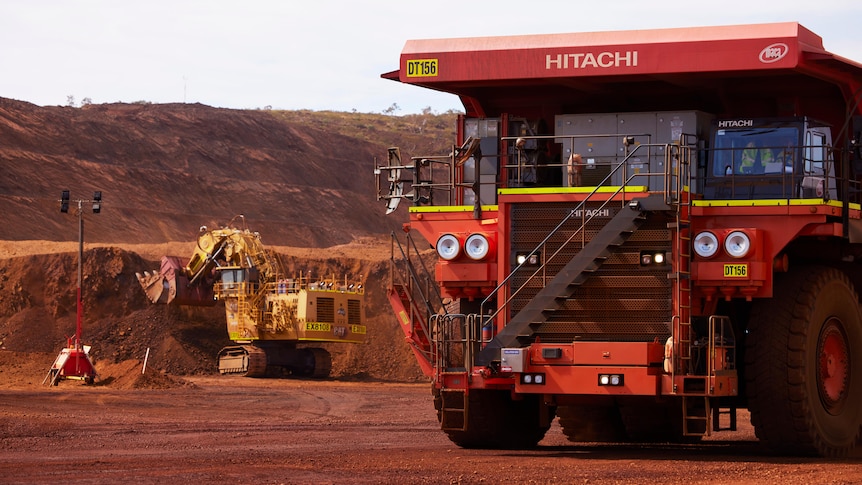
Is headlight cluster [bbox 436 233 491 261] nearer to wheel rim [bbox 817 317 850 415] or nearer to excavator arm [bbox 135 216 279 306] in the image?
wheel rim [bbox 817 317 850 415]

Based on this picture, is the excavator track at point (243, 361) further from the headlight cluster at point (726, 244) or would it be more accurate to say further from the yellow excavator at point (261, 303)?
the headlight cluster at point (726, 244)

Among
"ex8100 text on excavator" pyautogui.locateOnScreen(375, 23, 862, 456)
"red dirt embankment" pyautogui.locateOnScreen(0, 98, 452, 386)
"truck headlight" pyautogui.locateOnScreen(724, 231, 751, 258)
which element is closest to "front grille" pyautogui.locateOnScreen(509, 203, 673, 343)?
"ex8100 text on excavator" pyautogui.locateOnScreen(375, 23, 862, 456)

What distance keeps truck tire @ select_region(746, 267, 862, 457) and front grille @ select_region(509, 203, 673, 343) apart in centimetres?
115

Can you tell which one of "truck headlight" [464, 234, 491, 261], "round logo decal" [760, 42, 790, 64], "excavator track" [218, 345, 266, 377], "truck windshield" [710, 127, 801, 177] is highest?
"round logo decal" [760, 42, 790, 64]

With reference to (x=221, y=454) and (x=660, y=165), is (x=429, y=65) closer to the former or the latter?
(x=660, y=165)

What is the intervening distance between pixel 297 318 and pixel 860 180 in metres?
31.9

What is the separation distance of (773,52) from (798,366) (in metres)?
3.57

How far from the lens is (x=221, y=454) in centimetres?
1711

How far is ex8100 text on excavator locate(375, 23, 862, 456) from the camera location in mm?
15852

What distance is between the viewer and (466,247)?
56.4 feet

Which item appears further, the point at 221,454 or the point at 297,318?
the point at 297,318

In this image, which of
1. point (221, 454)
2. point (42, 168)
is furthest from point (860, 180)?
point (42, 168)

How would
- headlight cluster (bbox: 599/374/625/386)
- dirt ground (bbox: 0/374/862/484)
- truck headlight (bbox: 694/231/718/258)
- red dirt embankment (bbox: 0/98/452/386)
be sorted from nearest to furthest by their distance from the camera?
dirt ground (bbox: 0/374/862/484)
headlight cluster (bbox: 599/374/625/386)
truck headlight (bbox: 694/231/718/258)
red dirt embankment (bbox: 0/98/452/386)

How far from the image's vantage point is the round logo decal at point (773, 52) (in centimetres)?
1612
